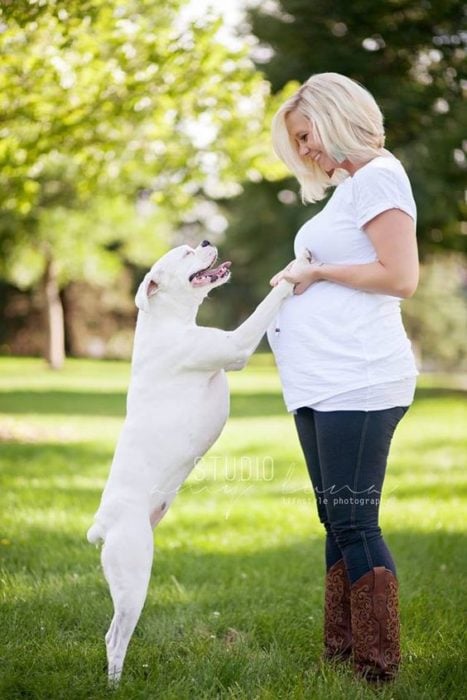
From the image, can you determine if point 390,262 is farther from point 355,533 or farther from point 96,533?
point 96,533

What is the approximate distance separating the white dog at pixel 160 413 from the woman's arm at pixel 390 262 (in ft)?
1.11

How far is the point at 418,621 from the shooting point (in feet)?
13.8

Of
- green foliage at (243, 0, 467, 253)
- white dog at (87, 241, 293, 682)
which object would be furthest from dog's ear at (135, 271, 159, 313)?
green foliage at (243, 0, 467, 253)

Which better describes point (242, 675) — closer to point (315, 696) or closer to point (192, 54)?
→ point (315, 696)

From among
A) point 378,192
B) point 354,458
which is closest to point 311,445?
point 354,458

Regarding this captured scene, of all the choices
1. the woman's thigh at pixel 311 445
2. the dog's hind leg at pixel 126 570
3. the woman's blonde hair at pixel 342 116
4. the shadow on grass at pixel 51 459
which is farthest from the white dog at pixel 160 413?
the shadow on grass at pixel 51 459

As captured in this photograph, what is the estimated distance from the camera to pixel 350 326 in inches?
124

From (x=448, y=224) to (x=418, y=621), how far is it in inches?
590

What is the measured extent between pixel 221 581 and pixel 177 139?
21.5 ft

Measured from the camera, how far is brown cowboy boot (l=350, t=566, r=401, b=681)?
318 centimetres

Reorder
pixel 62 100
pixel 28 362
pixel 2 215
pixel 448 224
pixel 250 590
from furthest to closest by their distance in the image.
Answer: pixel 28 362, pixel 2 215, pixel 448 224, pixel 62 100, pixel 250 590

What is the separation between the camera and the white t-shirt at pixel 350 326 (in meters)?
3.10

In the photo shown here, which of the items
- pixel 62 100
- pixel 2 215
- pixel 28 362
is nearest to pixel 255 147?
pixel 62 100

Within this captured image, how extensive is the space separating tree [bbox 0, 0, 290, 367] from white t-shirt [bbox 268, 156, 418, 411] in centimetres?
305
